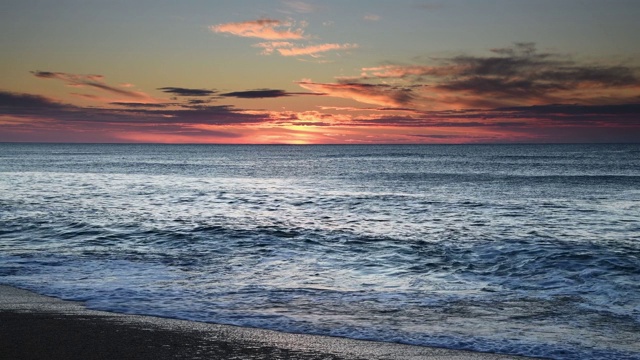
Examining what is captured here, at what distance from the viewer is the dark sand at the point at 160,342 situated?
6707 mm

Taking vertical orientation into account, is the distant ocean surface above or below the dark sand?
below

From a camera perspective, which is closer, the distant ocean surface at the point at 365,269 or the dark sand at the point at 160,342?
the dark sand at the point at 160,342

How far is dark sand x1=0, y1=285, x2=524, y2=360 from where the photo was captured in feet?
22.0

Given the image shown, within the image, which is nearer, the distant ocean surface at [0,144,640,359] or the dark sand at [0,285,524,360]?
the dark sand at [0,285,524,360]

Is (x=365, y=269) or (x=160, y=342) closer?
(x=160, y=342)

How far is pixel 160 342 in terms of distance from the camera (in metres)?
7.23

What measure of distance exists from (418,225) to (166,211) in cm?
1245

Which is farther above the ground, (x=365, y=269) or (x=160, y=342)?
(x=160, y=342)

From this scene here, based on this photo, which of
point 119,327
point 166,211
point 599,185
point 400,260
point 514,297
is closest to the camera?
point 119,327

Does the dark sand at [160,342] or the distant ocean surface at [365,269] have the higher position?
the dark sand at [160,342]

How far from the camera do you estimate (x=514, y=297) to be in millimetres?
10438

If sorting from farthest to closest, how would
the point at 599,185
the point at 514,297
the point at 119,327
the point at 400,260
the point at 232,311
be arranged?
the point at 599,185, the point at 400,260, the point at 514,297, the point at 232,311, the point at 119,327

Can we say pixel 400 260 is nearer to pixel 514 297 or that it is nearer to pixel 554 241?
pixel 514 297

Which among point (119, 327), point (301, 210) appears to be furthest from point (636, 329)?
point (301, 210)
